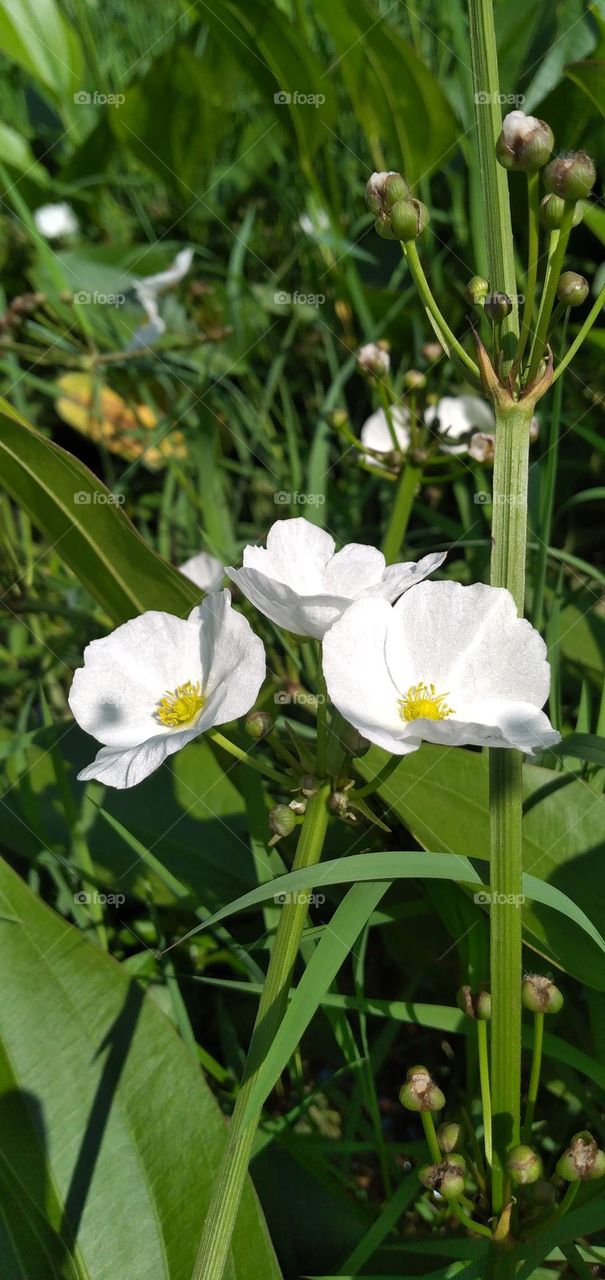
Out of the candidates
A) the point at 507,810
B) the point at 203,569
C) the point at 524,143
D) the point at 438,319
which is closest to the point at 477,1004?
the point at 507,810

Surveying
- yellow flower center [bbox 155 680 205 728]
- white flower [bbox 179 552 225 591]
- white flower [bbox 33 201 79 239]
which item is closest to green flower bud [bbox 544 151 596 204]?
yellow flower center [bbox 155 680 205 728]

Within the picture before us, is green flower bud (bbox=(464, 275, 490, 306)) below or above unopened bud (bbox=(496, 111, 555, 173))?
below

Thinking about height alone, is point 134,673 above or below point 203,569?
below

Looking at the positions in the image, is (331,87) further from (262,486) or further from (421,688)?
(421,688)

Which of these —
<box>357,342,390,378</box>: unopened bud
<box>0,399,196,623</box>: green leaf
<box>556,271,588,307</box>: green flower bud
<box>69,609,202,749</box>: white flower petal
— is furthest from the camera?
<box>357,342,390,378</box>: unopened bud

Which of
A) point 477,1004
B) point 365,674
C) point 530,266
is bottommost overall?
point 477,1004

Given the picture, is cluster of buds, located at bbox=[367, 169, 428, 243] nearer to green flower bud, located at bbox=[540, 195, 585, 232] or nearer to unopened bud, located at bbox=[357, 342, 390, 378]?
green flower bud, located at bbox=[540, 195, 585, 232]

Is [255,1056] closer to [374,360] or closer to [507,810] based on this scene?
[507,810]

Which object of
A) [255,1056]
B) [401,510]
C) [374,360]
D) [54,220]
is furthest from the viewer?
[54,220]
